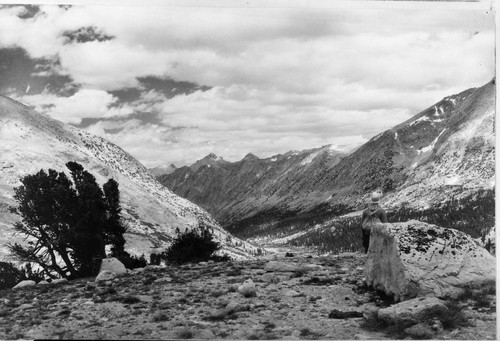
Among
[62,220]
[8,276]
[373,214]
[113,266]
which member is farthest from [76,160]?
[373,214]

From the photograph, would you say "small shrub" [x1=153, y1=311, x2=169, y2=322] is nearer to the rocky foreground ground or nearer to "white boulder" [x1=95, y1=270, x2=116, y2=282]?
the rocky foreground ground

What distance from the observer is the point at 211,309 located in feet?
42.4

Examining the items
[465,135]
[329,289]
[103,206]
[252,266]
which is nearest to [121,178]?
[103,206]

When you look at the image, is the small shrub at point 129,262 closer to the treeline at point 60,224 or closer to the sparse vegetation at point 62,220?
the treeline at point 60,224

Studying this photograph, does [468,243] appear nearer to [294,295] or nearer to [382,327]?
[382,327]

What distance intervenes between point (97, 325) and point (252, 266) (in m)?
9.14

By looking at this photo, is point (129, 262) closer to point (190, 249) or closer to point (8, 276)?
point (190, 249)

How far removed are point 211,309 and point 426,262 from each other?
6.03 metres

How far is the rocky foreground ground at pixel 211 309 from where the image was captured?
1126 cm

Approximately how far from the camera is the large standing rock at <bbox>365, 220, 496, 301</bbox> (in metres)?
12.5

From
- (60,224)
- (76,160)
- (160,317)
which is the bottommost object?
(160,317)

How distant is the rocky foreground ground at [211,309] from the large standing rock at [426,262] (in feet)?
1.94

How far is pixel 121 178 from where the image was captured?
3565 inches

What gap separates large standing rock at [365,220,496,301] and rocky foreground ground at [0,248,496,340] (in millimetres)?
590
